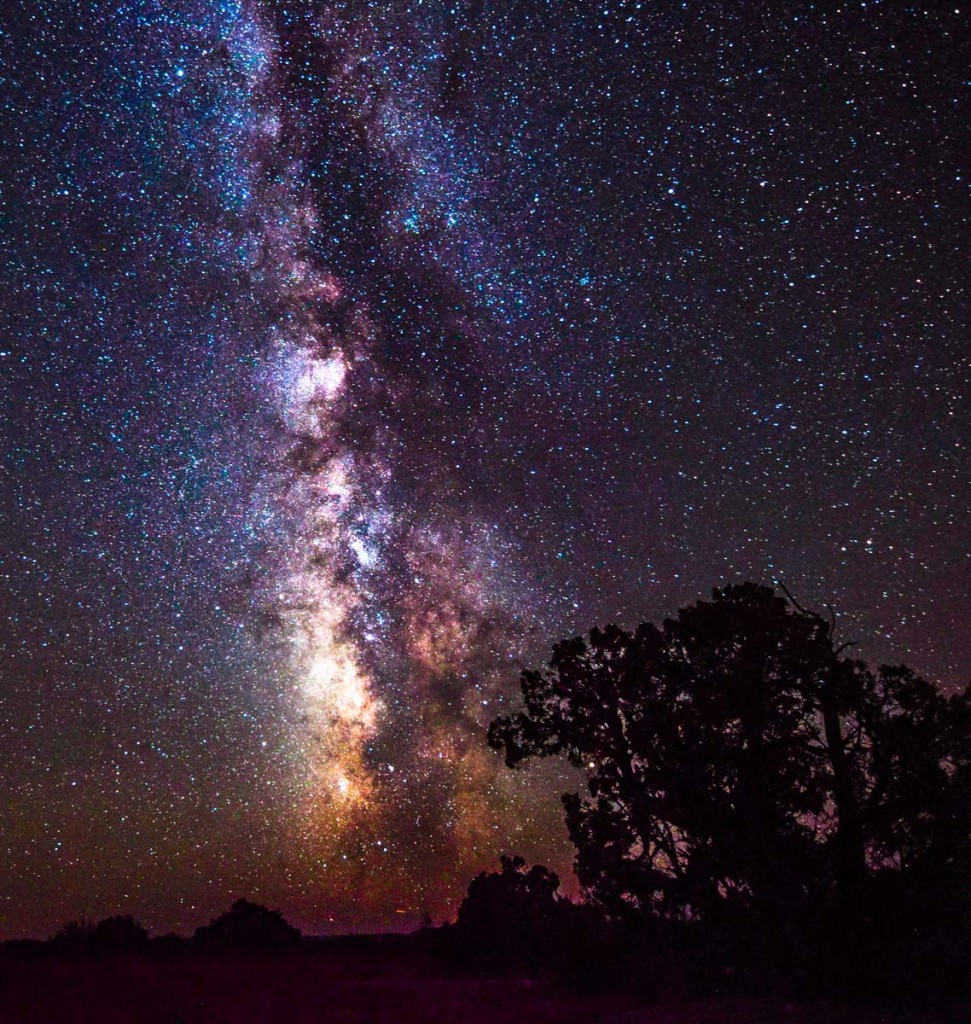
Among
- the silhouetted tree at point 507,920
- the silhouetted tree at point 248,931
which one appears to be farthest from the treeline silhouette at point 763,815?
the silhouetted tree at point 248,931

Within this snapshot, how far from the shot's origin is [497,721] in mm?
17562

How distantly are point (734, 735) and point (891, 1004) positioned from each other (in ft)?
14.7

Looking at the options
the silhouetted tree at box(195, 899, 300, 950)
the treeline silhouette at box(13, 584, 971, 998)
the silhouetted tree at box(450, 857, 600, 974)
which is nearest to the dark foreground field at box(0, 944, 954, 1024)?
the treeline silhouette at box(13, 584, 971, 998)

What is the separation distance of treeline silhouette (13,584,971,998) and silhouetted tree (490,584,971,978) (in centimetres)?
3

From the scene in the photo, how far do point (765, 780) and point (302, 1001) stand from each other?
851 centimetres

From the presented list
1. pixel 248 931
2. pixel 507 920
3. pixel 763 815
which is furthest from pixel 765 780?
pixel 248 931

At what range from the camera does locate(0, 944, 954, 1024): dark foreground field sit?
11141mm

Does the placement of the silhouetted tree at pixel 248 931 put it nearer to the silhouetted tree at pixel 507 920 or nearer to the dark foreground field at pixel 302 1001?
the silhouetted tree at pixel 507 920

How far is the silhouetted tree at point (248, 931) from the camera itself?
25438mm

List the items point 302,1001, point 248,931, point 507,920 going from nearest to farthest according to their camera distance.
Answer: point 302,1001 → point 507,920 → point 248,931

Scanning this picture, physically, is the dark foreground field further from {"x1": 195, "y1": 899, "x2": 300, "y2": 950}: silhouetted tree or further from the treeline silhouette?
{"x1": 195, "y1": 899, "x2": 300, "y2": 950}: silhouetted tree

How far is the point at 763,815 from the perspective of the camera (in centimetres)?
1389

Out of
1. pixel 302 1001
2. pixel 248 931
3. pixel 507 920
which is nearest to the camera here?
pixel 302 1001

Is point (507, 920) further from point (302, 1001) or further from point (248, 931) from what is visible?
point (302, 1001)
